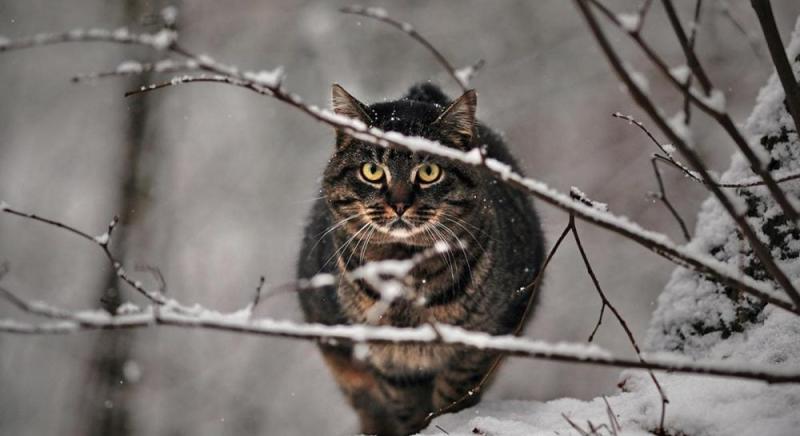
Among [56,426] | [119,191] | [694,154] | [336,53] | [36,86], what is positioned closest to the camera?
[694,154]

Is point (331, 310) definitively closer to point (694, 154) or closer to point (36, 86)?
point (694, 154)

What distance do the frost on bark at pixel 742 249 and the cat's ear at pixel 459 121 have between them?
96 cm

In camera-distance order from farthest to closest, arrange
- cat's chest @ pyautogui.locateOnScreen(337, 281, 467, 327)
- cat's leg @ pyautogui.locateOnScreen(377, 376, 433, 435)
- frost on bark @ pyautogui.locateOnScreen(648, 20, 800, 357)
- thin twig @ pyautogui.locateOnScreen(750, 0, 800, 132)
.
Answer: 1. cat's leg @ pyautogui.locateOnScreen(377, 376, 433, 435)
2. cat's chest @ pyautogui.locateOnScreen(337, 281, 467, 327)
3. frost on bark @ pyautogui.locateOnScreen(648, 20, 800, 357)
4. thin twig @ pyautogui.locateOnScreen(750, 0, 800, 132)

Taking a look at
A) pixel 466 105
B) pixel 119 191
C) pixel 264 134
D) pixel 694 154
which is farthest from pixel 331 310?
pixel 264 134

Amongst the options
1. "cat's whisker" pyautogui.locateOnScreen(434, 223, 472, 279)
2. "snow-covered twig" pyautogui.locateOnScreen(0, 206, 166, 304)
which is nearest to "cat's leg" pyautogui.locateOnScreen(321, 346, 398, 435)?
"cat's whisker" pyautogui.locateOnScreen(434, 223, 472, 279)

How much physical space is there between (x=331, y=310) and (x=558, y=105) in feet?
20.4

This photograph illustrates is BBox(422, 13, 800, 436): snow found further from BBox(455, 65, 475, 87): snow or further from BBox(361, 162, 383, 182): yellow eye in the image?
BBox(361, 162, 383, 182): yellow eye

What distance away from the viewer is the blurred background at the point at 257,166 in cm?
732

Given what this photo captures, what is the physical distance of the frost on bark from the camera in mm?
2158

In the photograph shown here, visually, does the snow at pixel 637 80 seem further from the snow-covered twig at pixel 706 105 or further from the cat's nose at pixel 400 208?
the cat's nose at pixel 400 208

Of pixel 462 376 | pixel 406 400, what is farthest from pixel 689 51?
pixel 406 400

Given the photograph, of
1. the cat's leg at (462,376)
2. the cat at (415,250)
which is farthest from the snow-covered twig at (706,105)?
the cat's leg at (462,376)

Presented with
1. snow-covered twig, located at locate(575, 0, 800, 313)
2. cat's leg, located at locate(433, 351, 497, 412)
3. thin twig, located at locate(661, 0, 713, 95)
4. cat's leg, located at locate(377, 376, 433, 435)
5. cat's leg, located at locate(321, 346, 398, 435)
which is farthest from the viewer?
cat's leg, located at locate(321, 346, 398, 435)

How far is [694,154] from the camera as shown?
1105 mm
